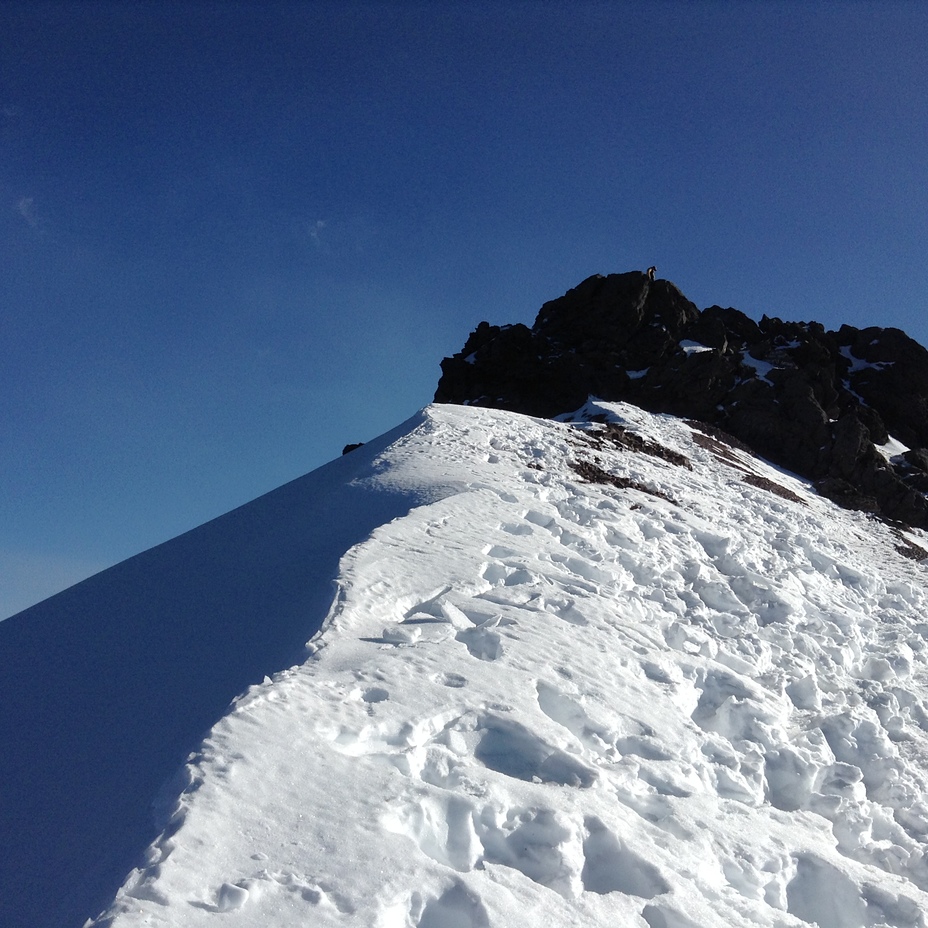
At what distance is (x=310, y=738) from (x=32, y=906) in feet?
6.17

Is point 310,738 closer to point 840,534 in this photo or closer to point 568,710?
point 568,710

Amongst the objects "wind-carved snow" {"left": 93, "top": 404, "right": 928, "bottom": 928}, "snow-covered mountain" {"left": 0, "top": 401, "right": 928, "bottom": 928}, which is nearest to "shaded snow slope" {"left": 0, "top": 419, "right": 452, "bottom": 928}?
"snow-covered mountain" {"left": 0, "top": 401, "right": 928, "bottom": 928}

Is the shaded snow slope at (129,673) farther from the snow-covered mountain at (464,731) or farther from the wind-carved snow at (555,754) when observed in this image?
the wind-carved snow at (555,754)

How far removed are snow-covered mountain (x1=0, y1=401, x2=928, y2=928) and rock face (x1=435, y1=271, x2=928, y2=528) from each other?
2720cm

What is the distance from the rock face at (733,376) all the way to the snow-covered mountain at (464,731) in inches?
1071

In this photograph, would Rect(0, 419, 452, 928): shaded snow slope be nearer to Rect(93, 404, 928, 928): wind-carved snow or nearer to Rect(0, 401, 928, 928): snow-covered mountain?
Rect(0, 401, 928, 928): snow-covered mountain

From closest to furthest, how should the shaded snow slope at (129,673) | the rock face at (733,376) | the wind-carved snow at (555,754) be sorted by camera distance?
the wind-carved snow at (555,754), the shaded snow slope at (129,673), the rock face at (733,376)

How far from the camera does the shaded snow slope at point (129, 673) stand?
4.40m

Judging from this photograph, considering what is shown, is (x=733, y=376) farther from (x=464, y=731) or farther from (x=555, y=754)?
(x=464, y=731)

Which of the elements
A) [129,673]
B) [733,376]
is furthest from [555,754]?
[733,376]

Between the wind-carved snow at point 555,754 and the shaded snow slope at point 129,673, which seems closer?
the wind-carved snow at point 555,754

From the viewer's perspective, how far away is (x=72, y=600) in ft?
36.3

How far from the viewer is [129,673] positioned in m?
7.28

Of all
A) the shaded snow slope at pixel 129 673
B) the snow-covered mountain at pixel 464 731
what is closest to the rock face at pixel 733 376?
the snow-covered mountain at pixel 464 731
